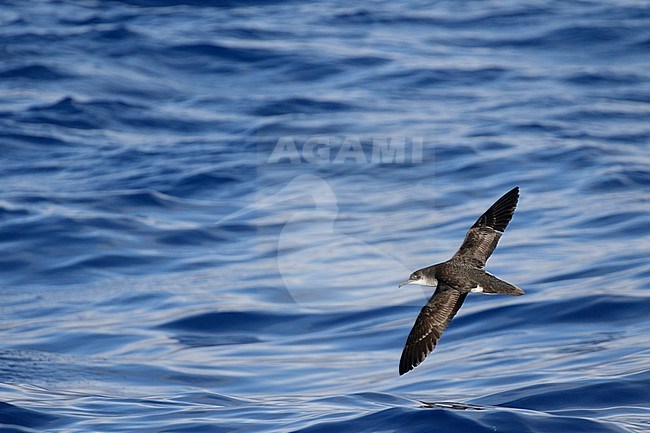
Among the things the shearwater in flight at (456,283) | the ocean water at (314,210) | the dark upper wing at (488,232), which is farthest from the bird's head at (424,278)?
the ocean water at (314,210)

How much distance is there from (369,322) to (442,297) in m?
4.16

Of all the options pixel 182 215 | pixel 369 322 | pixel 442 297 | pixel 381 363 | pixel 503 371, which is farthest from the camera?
pixel 182 215

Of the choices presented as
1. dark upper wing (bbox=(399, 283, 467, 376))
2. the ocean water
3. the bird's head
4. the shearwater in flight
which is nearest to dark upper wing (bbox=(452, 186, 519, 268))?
the shearwater in flight

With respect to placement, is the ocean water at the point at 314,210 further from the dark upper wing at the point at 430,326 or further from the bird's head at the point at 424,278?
the bird's head at the point at 424,278

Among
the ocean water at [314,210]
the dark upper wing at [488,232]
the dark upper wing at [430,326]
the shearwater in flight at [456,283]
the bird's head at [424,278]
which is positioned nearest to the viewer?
the dark upper wing at [430,326]

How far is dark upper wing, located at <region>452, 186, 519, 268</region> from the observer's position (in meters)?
8.41

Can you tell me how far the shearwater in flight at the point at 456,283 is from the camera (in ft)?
24.4

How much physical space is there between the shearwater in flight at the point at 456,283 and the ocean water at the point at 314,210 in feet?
2.85

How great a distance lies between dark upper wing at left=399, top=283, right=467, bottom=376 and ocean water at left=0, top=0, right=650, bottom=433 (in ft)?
2.78

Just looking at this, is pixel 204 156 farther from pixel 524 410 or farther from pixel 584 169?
pixel 524 410

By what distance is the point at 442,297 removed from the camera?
777cm

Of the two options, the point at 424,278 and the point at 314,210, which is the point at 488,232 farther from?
the point at 314,210

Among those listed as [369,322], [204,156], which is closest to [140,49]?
[204,156]

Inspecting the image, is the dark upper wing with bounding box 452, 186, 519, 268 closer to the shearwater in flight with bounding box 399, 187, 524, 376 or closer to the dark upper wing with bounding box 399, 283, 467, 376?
the shearwater in flight with bounding box 399, 187, 524, 376
